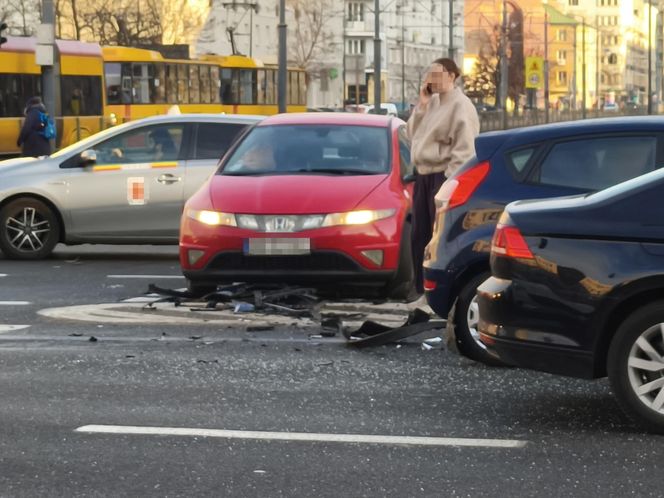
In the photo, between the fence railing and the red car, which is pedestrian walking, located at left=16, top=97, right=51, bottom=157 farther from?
the fence railing

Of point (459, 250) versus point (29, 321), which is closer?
point (459, 250)

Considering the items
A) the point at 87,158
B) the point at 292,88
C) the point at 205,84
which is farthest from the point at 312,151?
the point at 292,88

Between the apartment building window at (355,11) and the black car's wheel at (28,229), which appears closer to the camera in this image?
the black car's wheel at (28,229)

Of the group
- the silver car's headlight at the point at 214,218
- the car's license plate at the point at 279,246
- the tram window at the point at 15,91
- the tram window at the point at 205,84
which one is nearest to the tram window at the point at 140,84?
the tram window at the point at 205,84

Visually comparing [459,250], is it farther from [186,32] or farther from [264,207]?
[186,32]

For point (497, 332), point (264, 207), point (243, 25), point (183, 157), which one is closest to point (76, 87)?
point (183, 157)

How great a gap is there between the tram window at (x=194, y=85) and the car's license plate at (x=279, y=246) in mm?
40332

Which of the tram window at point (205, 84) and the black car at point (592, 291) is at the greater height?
the tram window at point (205, 84)

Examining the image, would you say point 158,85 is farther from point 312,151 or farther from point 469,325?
point 469,325

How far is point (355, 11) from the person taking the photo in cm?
13925

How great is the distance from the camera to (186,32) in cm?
7644

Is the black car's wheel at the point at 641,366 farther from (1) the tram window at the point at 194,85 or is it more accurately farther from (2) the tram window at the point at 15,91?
(1) the tram window at the point at 194,85

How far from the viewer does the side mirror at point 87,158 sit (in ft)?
51.8

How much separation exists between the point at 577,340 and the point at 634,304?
0.28 metres
